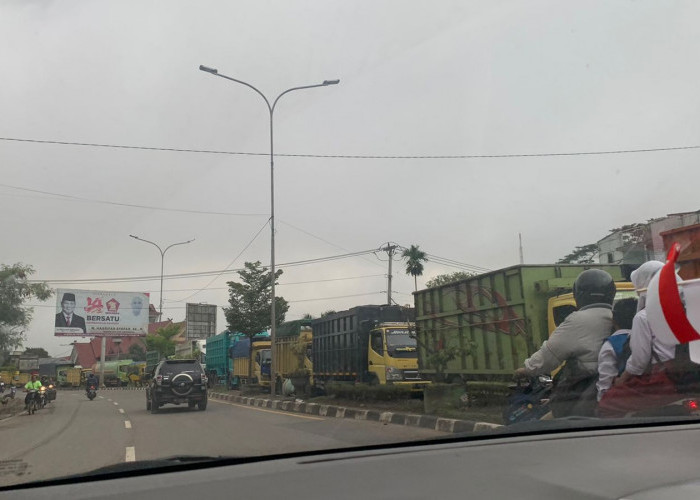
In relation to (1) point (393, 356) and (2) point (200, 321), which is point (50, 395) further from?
(2) point (200, 321)

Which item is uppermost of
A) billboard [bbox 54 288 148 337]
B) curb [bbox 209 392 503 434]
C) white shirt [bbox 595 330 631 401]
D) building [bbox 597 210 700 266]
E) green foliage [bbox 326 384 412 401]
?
billboard [bbox 54 288 148 337]

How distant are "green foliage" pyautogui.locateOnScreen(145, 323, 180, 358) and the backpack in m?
42.6

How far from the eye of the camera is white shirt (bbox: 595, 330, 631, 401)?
4.12 m

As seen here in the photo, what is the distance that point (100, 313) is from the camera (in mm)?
47312

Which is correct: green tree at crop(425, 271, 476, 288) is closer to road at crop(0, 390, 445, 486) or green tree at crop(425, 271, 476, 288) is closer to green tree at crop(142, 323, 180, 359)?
road at crop(0, 390, 445, 486)

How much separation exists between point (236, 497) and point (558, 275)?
26.6 feet

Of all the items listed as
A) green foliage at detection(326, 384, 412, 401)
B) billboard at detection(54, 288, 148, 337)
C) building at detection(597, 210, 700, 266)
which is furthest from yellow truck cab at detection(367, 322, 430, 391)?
billboard at detection(54, 288, 148, 337)

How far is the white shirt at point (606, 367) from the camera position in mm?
4121

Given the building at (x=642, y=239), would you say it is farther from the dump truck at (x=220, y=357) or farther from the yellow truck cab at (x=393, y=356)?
the dump truck at (x=220, y=357)

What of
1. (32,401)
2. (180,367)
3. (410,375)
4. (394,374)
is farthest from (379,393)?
(32,401)

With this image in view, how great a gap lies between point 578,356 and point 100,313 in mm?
47767

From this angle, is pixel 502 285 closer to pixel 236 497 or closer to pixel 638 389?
pixel 638 389

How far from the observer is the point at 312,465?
2803mm

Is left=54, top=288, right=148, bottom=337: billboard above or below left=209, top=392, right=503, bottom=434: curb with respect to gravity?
above
